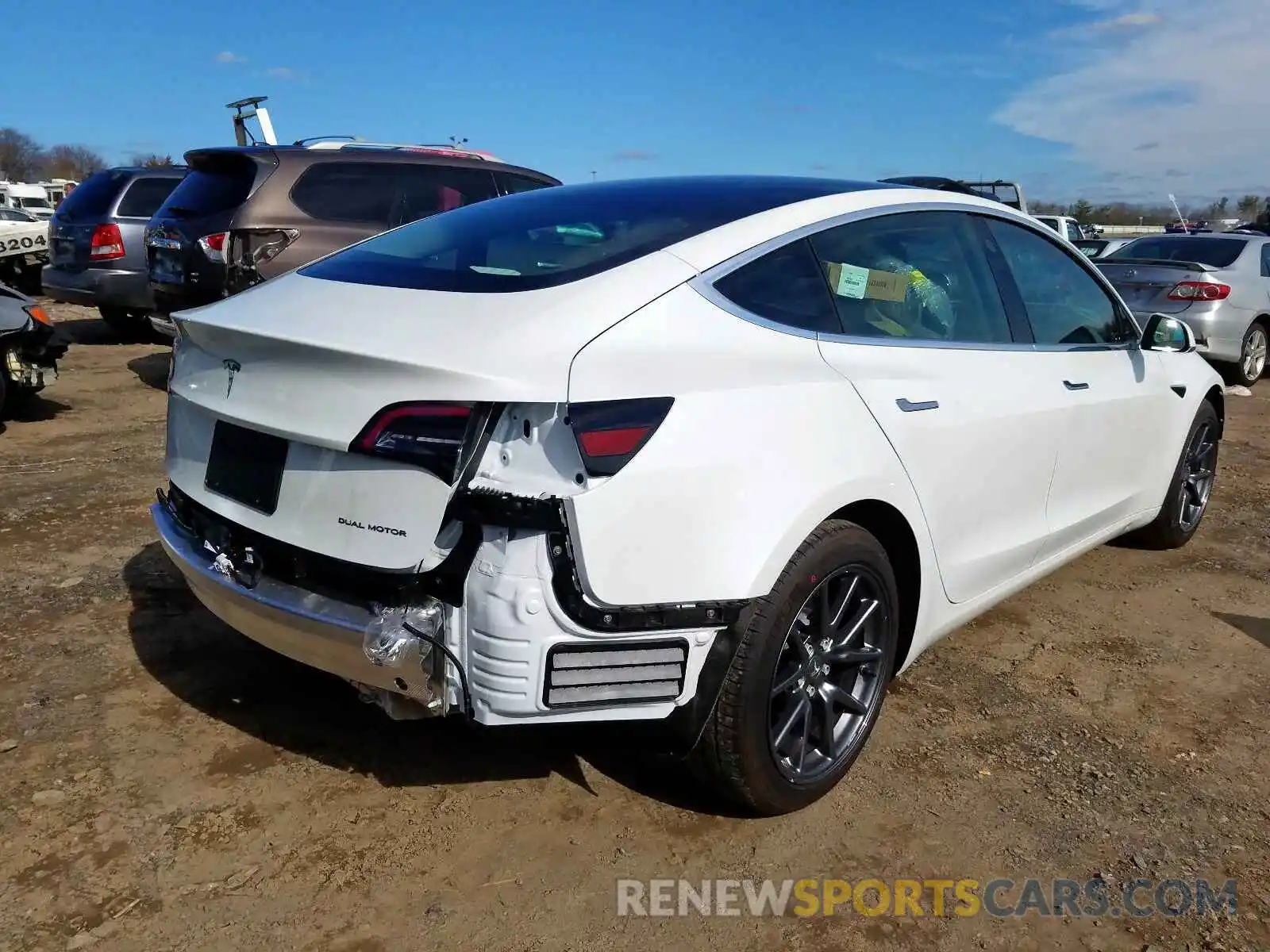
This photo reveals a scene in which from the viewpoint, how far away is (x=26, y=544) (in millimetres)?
4414

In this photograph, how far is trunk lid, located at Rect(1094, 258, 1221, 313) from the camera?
31.9 ft

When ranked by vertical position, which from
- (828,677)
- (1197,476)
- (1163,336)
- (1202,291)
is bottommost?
(828,677)

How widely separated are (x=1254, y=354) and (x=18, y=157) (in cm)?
9617

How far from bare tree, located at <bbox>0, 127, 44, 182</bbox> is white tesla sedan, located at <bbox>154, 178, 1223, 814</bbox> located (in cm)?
9166

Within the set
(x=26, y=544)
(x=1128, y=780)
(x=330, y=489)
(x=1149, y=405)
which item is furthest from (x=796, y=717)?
(x=26, y=544)

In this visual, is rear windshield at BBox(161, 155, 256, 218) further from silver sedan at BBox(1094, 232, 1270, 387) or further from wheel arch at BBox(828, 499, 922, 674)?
silver sedan at BBox(1094, 232, 1270, 387)

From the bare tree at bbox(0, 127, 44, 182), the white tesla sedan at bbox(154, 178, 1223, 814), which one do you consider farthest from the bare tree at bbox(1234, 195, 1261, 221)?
the bare tree at bbox(0, 127, 44, 182)

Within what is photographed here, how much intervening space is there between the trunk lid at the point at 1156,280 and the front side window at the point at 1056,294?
20.7 ft

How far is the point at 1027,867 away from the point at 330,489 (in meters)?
1.94

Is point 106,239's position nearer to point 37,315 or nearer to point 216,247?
point 37,315

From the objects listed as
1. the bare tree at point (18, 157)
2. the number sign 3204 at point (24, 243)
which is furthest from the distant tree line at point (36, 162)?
the number sign 3204 at point (24, 243)

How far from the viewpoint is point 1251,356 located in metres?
10.4

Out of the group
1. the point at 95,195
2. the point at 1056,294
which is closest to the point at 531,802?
the point at 1056,294

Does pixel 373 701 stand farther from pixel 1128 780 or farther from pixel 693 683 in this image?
pixel 1128 780
